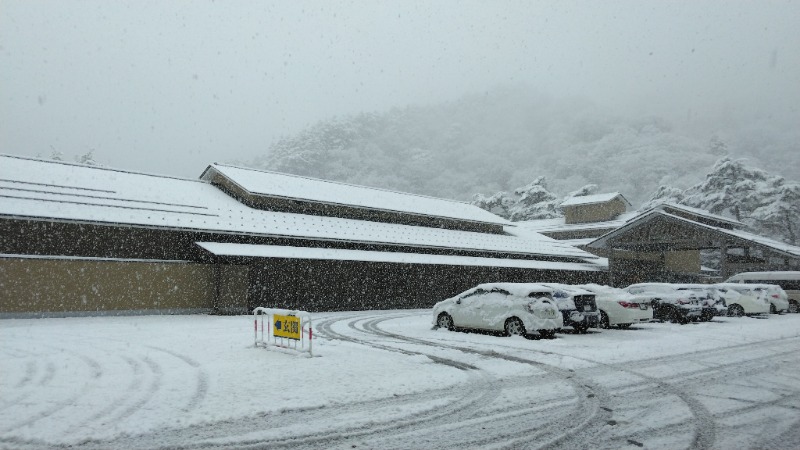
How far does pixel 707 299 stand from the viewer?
19375 mm

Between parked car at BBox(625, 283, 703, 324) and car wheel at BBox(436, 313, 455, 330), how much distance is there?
23.7 feet

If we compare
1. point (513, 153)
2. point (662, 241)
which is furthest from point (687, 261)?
point (513, 153)

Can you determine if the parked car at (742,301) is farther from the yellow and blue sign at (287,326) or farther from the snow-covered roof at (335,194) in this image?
the yellow and blue sign at (287,326)

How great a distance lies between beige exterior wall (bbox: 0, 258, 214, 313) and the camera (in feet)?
62.6

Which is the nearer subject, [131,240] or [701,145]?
[131,240]

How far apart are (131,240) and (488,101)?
500 ft

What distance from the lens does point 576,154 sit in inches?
4791

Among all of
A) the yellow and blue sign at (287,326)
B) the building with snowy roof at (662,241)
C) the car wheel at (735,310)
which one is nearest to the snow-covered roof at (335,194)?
the building with snowy roof at (662,241)

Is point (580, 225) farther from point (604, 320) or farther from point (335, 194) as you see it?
point (604, 320)

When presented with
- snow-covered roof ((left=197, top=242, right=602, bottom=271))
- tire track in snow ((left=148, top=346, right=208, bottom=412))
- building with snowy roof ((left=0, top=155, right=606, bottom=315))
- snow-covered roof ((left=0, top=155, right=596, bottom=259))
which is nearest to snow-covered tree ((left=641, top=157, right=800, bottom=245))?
snow-covered roof ((left=197, top=242, right=602, bottom=271))

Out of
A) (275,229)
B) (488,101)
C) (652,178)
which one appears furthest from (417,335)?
(488,101)

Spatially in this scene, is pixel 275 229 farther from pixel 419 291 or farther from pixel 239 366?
pixel 239 366

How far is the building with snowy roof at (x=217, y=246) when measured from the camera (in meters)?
20.1

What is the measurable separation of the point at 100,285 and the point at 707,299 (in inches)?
903
